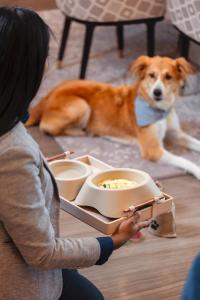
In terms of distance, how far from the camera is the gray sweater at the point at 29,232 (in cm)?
109

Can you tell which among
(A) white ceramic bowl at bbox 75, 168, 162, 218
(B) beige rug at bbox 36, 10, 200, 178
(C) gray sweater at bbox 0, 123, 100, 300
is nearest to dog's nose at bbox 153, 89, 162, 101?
(B) beige rug at bbox 36, 10, 200, 178

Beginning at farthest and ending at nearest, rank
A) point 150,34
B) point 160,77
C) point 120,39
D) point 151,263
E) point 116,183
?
point 120,39 < point 150,34 < point 160,77 < point 151,263 < point 116,183

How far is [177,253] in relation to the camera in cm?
202

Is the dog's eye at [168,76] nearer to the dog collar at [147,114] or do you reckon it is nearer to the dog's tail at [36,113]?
the dog collar at [147,114]

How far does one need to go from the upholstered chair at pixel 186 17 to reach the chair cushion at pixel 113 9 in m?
0.11

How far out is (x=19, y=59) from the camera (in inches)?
42.3

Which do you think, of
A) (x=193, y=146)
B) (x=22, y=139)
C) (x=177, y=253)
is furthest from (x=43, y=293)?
(x=193, y=146)

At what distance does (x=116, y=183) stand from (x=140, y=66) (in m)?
1.30

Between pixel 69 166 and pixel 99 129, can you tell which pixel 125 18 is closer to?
pixel 99 129

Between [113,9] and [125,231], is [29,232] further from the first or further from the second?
[113,9]

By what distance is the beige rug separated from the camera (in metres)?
2.78

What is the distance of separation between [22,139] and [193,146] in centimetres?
185

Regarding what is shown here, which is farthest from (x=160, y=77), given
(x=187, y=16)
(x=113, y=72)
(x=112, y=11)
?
(x=113, y=72)

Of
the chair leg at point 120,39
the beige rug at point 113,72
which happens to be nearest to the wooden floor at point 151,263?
the beige rug at point 113,72
